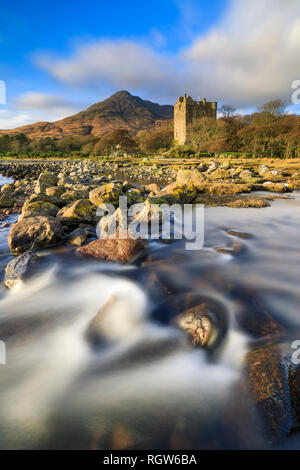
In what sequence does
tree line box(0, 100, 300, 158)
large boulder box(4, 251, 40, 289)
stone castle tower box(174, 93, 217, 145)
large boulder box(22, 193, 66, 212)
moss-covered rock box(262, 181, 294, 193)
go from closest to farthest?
large boulder box(4, 251, 40, 289) → large boulder box(22, 193, 66, 212) → moss-covered rock box(262, 181, 294, 193) → tree line box(0, 100, 300, 158) → stone castle tower box(174, 93, 217, 145)

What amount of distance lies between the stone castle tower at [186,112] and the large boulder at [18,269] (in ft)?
228

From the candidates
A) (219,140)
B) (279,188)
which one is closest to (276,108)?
(219,140)

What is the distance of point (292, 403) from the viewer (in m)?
1.90

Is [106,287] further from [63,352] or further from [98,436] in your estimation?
[98,436]

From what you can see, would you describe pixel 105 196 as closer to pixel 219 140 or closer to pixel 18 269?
pixel 18 269

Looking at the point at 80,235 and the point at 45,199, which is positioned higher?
the point at 45,199

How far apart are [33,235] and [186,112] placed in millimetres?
75216

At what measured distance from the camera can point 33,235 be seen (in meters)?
5.21

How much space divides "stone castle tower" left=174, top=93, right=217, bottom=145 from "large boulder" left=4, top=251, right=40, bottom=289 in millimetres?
69515

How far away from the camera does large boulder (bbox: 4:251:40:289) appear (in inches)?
154

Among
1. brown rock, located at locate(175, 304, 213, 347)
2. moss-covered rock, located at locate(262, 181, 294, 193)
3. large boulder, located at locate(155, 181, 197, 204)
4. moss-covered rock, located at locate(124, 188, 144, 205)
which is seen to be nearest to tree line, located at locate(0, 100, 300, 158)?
moss-covered rock, located at locate(262, 181, 294, 193)

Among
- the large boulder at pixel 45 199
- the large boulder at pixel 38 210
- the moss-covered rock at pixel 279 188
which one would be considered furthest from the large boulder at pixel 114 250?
the moss-covered rock at pixel 279 188

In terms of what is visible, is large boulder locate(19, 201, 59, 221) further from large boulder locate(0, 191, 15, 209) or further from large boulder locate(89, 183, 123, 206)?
large boulder locate(0, 191, 15, 209)

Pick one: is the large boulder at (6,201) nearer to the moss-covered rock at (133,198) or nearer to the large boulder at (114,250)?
the moss-covered rock at (133,198)
